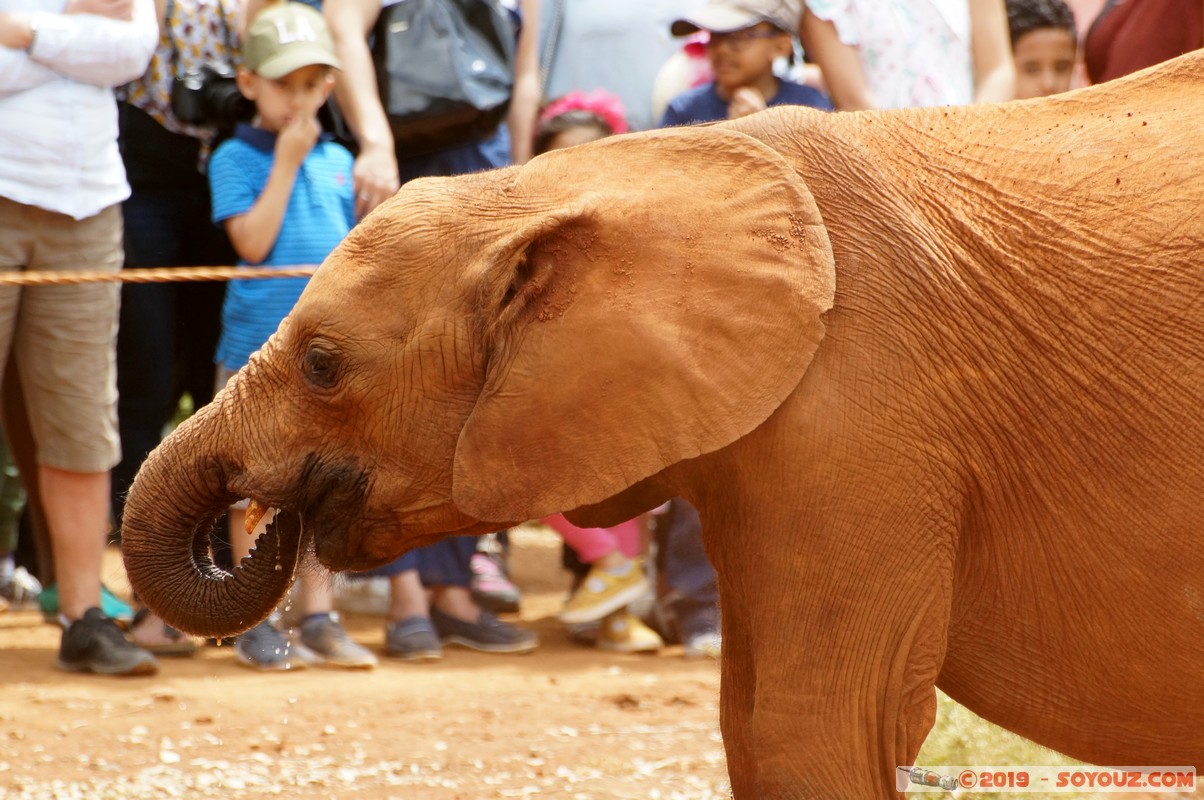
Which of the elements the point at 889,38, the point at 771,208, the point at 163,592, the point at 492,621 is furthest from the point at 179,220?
the point at 771,208

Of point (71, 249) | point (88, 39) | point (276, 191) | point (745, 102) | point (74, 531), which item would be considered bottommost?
point (74, 531)

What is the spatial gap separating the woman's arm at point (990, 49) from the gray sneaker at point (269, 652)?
11.1ft

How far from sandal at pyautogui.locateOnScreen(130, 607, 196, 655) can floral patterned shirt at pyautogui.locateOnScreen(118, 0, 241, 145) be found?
190 cm

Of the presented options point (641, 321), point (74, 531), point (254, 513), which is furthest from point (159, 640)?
point (641, 321)

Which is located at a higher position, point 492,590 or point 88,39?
point 88,39

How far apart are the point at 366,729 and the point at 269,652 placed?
91cm

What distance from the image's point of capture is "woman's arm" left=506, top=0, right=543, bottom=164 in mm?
7387

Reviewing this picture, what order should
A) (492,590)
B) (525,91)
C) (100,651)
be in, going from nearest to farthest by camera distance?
(100,651), (525,91), (492,590)

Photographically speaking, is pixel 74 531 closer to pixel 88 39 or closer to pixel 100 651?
pixel 100 651

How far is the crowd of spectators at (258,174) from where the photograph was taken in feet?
19.7

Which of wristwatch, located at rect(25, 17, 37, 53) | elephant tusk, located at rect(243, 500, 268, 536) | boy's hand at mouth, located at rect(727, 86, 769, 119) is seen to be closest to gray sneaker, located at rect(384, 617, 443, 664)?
boy's hand at mouth, located at rect(727, 86, 769, 119)

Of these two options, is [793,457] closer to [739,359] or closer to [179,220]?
[739,359]

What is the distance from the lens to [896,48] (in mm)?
6902

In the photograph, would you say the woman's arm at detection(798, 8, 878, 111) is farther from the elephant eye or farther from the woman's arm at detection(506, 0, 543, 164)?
the elephant eye
